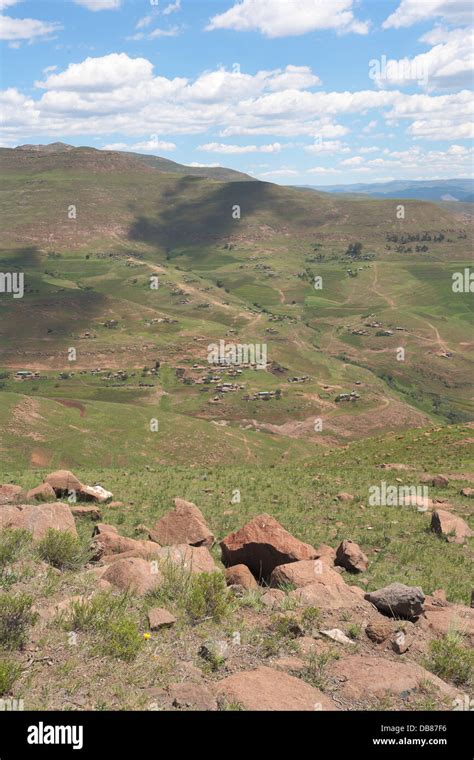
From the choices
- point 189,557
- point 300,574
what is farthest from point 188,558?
point 300,574

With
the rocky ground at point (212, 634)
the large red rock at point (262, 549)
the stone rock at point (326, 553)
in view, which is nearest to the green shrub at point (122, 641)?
the rocky ground at point (212, 634)

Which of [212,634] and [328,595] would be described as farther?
[328,595]

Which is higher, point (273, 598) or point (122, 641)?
point (122, 641)

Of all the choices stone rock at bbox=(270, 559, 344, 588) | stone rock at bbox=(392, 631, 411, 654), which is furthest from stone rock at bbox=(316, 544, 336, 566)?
stone rock at bbox=(392, 631, 411, 654)

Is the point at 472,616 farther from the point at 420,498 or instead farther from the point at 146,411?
the point at 146,411

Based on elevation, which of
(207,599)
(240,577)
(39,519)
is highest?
(207,599)

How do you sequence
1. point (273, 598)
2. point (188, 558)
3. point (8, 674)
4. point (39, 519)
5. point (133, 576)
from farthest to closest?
point (39, 519), point (188, 558), point (273, 598), point (133, 576), point (8, 674)

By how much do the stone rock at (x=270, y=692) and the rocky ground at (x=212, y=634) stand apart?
0.08 feet

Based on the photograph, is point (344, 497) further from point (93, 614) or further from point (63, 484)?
point (93, 614)

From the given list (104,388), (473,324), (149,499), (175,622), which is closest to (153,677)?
(175,622)

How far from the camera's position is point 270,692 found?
7973 mm

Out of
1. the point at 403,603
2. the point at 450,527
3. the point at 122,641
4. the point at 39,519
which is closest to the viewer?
the point at 122,641

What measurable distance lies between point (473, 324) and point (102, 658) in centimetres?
20953

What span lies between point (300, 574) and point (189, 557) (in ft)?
9.33
